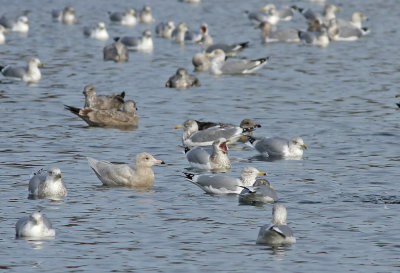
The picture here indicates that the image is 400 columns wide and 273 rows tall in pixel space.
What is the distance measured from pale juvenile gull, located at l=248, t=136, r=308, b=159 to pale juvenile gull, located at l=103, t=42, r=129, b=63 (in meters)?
16.1

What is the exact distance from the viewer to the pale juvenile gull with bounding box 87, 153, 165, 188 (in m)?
18.4

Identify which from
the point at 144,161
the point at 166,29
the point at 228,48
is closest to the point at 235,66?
the point at 228,48

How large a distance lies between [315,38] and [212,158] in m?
23.3

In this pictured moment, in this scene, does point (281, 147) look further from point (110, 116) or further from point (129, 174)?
point (110, 116)

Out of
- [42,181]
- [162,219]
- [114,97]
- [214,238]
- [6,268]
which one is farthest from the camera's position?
[114,97]

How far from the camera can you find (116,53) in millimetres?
37250

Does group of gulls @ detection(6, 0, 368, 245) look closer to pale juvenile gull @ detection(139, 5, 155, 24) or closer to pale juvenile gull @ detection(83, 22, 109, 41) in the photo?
pale juvenile gull @ detection(83, 22, 109, 41)

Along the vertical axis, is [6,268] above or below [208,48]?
below

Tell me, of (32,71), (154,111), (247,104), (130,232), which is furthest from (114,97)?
(130,232)

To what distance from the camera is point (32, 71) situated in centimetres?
3231

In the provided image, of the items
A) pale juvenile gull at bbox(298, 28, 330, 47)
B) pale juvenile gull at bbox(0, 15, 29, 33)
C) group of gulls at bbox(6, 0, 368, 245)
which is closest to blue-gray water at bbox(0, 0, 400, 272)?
group of gulls at bbox(6, 0, 368, 245)

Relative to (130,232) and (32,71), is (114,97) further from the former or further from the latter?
(130,232)

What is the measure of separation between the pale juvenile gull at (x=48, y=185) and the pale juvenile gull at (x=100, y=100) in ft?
31.0

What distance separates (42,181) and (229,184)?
3.14 meters
